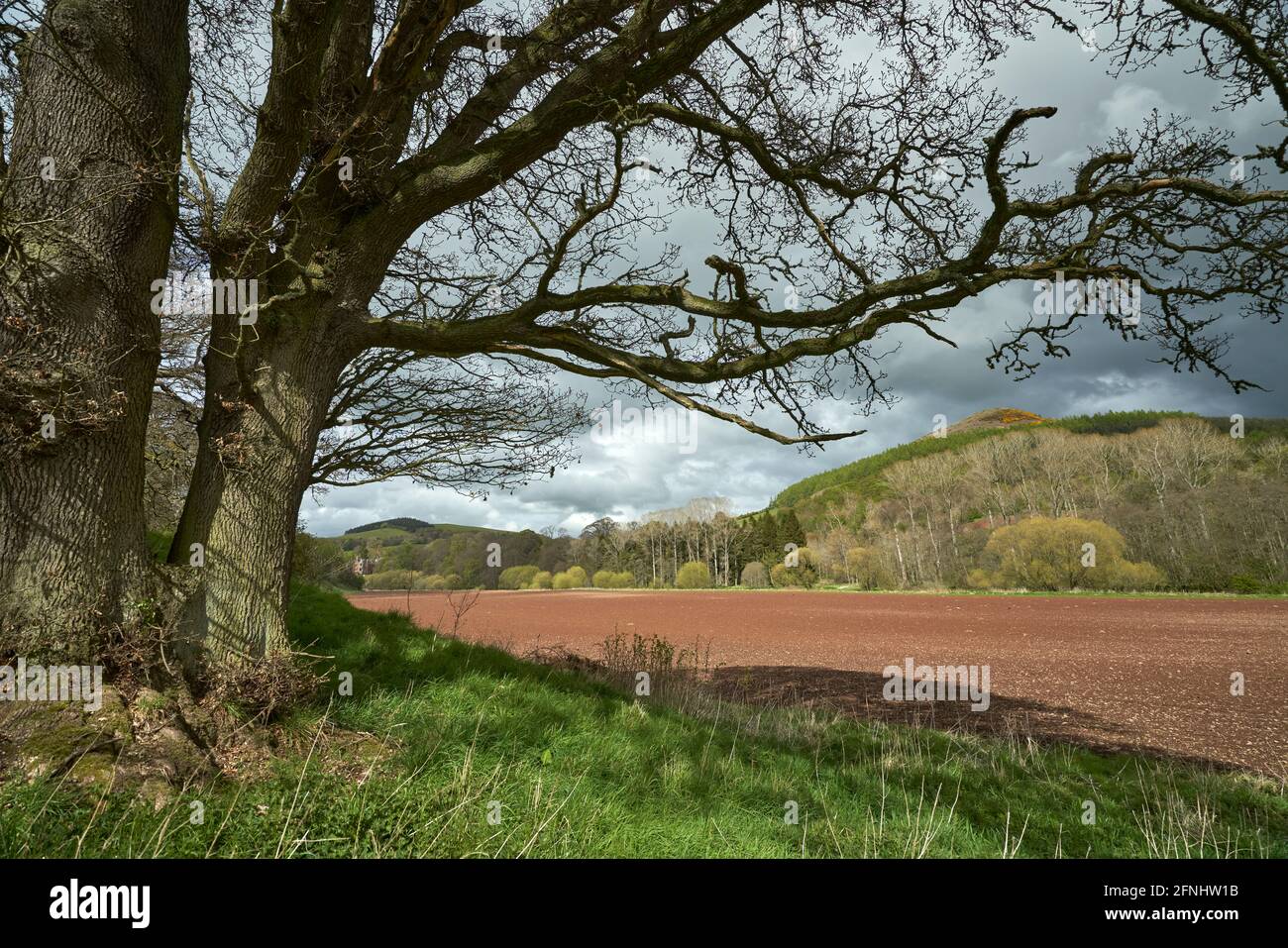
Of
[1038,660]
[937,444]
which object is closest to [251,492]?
[1038,660]

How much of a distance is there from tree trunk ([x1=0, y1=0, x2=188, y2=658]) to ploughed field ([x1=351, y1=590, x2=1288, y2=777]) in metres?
5.72

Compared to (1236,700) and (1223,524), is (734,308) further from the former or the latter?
(1223,524)

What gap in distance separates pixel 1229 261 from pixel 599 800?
21.0 ft

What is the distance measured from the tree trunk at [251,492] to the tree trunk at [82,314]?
0.33m

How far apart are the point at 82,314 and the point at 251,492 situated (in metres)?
1.34

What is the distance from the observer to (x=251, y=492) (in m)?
4.07

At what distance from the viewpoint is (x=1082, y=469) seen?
61500 millimetres

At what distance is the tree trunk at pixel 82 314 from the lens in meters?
3.30

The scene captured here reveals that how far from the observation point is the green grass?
2.66 m

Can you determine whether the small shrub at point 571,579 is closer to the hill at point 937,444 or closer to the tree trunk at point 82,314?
the hill at point 937,444

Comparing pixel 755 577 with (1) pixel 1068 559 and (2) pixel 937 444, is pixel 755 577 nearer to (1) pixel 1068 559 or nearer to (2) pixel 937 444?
(1) pixel 1068 559

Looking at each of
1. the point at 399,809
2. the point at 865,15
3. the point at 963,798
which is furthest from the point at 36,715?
the point at 865,15

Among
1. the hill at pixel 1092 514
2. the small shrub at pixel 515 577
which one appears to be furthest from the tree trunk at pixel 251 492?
the small shrub at pixel 515 577

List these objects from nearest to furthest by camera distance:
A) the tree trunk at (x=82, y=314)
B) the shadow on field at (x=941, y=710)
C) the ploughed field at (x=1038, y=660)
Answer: the tree trunk at (x=82, y=314)
the shadow on field at (x=941, y=710)
the ploughed field at (x=1038, y=660)
